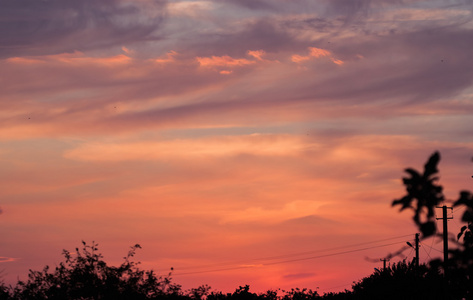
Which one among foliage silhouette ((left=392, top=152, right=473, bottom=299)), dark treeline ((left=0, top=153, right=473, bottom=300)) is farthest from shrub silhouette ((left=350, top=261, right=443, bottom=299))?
foliage silhouette ((left=392, top=152, right=473, bottom=299))

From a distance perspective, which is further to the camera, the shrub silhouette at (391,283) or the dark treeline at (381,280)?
the shrub silhouette at (391,283)

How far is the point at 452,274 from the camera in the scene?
5918mm

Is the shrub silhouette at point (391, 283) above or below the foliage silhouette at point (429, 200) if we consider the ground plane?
above

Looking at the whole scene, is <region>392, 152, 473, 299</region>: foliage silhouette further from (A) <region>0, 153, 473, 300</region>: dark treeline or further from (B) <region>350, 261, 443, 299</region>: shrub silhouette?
(B) <region>350, 261, 443, 299</region>: shrub silhouette

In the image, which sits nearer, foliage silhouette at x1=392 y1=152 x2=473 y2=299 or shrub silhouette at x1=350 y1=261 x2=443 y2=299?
foliage silhouette at x1=392 y1=152 x2=473 y2=299

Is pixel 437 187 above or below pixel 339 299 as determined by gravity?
below

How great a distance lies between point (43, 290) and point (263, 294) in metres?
37.7

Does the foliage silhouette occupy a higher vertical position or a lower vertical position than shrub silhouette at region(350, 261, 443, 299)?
lower

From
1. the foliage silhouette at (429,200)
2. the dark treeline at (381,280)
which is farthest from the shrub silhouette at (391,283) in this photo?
the foliage silhouette at (429,200)

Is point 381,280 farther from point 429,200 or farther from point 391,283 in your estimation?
point 429,200

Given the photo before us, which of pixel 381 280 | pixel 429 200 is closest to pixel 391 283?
pixel 381 280

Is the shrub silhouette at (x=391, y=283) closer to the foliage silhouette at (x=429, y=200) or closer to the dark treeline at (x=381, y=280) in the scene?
the dark treeline at (x=381, y=280)

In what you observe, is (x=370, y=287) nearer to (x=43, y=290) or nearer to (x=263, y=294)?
(x=263, y=294)

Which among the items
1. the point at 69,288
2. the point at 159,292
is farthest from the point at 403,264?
the point at 69,288
